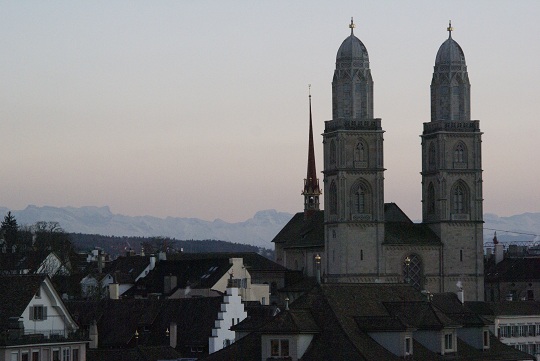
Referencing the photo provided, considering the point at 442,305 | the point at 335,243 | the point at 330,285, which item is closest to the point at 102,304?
the point at 442,305

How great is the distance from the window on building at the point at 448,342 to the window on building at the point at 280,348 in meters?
9.89

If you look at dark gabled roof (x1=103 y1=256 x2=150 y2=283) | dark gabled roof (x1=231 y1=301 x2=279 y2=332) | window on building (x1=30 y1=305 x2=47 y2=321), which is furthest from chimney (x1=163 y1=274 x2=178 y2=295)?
window on building (x1=30 y1=305 x2=47 y2=321)

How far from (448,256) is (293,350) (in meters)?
102

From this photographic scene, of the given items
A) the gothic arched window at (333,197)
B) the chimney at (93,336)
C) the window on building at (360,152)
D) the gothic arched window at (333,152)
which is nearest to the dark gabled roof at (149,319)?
the chimney at (93,336)

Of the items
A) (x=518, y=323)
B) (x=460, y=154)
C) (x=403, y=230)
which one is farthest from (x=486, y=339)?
(x=460, y=154)

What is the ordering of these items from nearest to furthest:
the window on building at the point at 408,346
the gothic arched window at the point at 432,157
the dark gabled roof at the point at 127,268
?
the window on building at the point at 408,346 < the dark gabled roof at the point at 127,268 < the gothic arched window at the point at 432,157

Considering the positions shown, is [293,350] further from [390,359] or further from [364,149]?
Result: [364,149]

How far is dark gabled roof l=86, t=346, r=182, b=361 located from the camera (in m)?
94.3

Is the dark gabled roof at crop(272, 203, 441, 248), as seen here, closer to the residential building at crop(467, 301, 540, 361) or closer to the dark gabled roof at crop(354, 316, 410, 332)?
the residential building at crop(467, 301, 540, 361)

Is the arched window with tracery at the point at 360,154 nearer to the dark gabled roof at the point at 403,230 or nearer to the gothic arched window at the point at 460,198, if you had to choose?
the dark gabled roof at the point at 403,230

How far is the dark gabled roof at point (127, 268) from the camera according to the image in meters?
174

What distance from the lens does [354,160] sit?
174375mm

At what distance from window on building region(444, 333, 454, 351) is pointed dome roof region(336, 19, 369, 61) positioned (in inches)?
3659

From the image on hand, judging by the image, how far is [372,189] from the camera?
174250 millimetres
